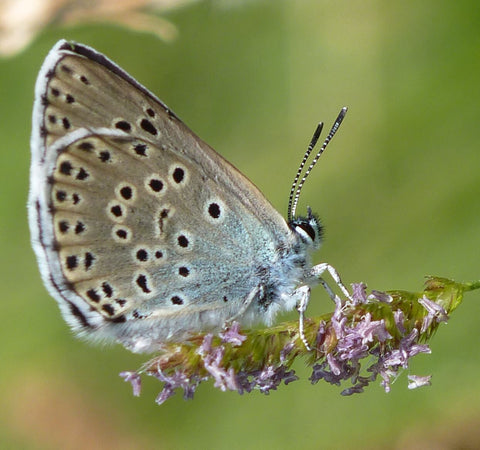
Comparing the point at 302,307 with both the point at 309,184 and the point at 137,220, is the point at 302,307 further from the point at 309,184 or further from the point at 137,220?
the point at 309,184

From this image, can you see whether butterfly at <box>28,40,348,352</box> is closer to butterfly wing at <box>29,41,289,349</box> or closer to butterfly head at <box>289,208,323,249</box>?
butterfly wing at <box>29,41,289,349</box>

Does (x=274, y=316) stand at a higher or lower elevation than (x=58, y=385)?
higher

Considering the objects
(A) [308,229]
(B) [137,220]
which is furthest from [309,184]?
(B) [137,220]

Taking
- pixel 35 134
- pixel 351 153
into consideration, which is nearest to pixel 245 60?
pixel 351 153

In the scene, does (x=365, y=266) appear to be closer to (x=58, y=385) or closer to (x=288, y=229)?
(x=288, y=229)

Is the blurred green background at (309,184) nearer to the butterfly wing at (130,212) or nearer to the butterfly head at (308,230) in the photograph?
the butterfly head at (308,230)

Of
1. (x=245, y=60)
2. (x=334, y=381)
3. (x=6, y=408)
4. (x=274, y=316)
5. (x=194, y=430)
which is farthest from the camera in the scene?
(x=245, y=60)

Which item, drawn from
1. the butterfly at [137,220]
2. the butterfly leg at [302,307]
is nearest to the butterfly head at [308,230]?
the butterfly at [137,220]
